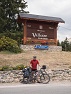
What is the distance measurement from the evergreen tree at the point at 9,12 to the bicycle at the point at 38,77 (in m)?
22.1

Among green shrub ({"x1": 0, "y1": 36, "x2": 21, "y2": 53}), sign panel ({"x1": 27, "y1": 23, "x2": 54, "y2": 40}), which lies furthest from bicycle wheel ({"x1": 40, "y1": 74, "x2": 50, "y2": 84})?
sign panel ({"x1": 27, "y1": 23, "x2": 54, "y2": 40})

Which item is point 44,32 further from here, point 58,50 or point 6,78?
point 6,78

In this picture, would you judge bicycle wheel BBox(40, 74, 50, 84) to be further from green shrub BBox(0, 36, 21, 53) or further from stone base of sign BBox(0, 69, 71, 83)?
green shrub BBox(0, 36, 21, 53)

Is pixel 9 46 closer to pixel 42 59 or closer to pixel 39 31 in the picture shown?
pixel 42 59

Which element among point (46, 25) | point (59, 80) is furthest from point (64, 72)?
point (46, 25)

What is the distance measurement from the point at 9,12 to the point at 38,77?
83.1 ft

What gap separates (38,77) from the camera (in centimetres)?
1842

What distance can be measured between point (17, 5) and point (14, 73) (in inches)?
964

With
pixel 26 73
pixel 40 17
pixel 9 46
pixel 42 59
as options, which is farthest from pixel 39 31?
pixel 26 73

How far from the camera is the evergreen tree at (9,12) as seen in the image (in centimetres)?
4058

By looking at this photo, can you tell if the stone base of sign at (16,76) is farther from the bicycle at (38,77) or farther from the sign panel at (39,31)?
the sign panel at (39,31)

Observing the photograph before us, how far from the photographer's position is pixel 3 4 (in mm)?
41469

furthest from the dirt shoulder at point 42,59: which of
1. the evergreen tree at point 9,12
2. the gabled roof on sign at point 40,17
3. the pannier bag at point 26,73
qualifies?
the evergreen tree at point 9,12

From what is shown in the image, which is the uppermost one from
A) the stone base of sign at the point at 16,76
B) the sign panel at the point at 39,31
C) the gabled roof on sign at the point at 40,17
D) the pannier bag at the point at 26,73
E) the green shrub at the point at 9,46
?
the gabled roof on sign at the point at 40,17
